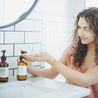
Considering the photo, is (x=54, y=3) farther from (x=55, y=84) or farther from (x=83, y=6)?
(x=55, y=84)

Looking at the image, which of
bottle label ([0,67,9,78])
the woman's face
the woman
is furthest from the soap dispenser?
the woman's face

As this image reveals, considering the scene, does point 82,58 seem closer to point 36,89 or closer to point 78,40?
point 78,40

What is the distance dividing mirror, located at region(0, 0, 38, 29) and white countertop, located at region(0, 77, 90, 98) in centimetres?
36

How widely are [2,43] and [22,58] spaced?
0.16 m

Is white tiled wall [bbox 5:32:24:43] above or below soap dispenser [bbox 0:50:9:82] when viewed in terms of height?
above

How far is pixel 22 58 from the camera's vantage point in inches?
51.7

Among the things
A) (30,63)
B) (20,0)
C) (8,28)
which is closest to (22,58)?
(30,63)

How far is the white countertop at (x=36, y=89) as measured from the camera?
1062 mm

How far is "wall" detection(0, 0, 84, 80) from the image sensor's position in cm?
140

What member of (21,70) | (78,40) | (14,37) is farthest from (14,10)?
(78,40)

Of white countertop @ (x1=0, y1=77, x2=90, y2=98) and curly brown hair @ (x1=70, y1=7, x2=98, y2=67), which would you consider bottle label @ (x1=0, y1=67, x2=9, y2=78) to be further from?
curly brown hair @ (x1=70, y1=7, x2=98, y2=67)

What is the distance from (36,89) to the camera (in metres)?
1.21

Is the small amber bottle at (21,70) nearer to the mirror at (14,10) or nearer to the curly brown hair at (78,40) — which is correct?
the mirror at (14,10)

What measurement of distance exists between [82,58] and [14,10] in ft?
1.93
